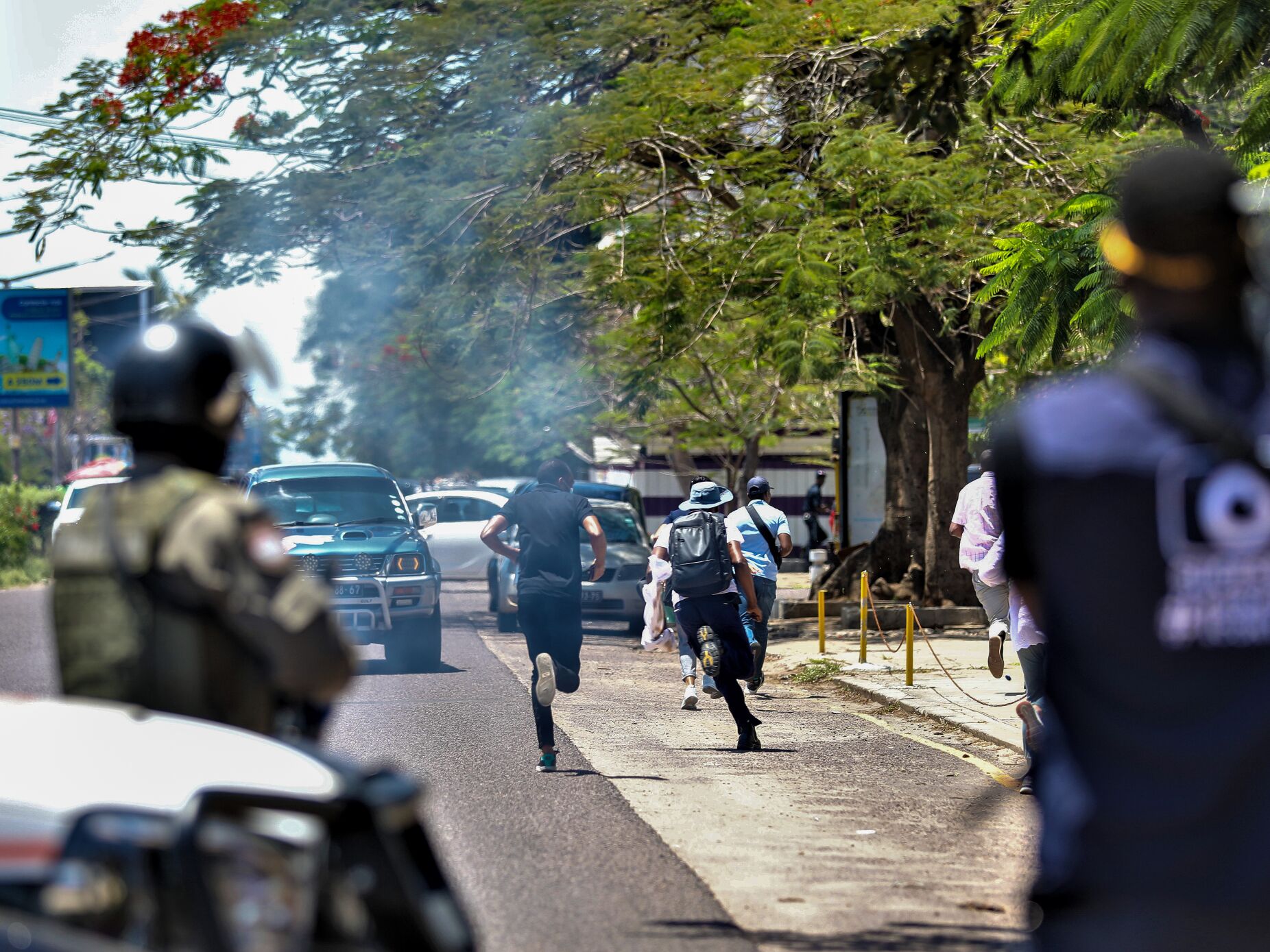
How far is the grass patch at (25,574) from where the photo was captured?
31.1 meters

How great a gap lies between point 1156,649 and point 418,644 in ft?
42.4

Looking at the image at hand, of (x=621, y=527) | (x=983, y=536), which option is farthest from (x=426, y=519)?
(x=621, y=527)

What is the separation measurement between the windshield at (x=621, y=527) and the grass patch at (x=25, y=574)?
604 inches

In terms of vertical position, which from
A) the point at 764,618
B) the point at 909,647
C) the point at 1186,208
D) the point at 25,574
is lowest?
the point at 25,574

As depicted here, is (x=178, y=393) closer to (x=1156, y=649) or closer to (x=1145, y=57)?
(x=1156, y=649)

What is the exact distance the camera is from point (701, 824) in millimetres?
7406

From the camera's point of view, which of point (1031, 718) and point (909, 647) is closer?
point (1031, 718)

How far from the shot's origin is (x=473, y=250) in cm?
Result: 1833

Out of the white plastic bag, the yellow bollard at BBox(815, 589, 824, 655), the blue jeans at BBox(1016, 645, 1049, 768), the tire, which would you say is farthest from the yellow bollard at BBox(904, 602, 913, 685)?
the blue jeans at BBox(1016, 645, 1049, 768)

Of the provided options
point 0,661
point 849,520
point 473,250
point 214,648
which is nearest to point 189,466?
point 214,648

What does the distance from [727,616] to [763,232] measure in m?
7.77

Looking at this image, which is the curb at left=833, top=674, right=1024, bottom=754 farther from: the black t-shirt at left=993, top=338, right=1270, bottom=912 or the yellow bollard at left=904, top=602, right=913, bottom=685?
the black t-shirt at left=993, top=338, right=1270, bottom=912

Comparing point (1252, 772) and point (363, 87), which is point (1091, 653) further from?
point (363, 87)

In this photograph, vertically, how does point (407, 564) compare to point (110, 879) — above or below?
below
